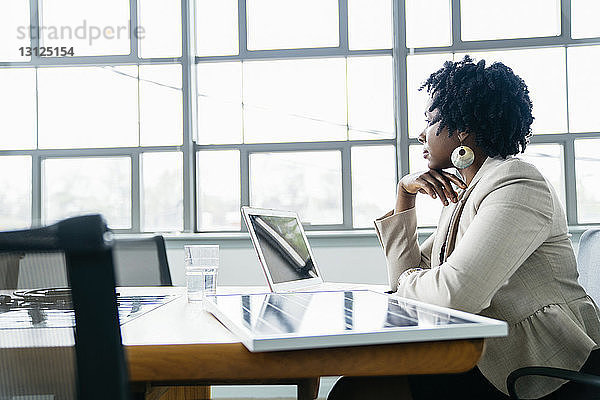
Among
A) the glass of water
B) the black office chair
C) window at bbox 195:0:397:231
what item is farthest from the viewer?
window at bbox 195:0:397:231

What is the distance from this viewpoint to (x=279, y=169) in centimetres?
382

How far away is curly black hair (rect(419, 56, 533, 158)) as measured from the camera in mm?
1594

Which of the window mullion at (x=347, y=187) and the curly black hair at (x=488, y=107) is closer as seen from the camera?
the curly black hair at (x=488, y=107)

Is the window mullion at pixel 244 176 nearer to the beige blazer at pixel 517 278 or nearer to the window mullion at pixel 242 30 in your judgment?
the window mullion at pixel 242 30

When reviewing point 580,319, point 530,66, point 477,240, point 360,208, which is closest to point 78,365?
point 477,240

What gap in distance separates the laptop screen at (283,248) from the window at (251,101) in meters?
1.64

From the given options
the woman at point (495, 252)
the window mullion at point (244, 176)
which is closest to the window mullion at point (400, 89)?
the window mullion at point (244, 176)

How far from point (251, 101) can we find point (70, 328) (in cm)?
329

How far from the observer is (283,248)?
6.54ft

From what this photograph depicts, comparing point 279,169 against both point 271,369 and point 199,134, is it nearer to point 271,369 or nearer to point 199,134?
point 199,134

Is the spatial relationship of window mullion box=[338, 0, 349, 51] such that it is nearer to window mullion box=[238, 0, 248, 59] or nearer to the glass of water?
window mullion box=[238, 0, 248, 59]

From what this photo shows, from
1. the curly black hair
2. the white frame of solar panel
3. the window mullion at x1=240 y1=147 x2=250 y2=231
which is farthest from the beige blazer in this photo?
the window mullion at x1=240 y1=147 x2=250 y2=231

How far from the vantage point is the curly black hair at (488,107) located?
62.7 inches

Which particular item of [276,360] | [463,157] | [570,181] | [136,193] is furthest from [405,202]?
[136,193]
